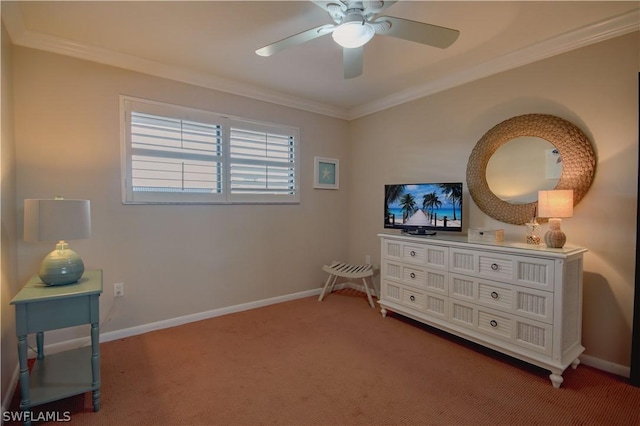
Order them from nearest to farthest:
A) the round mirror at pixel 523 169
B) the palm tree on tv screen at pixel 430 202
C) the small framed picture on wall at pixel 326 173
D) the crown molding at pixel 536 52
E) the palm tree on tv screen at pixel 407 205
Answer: the crown molding at pixel 536 52 < the round mirror at pixel 523 169 < the palm tree on tv screen at pixel 430 202 < the palm tree on tv screen at pixel 407 205 < the small framed picture on wall at pixel 326 173

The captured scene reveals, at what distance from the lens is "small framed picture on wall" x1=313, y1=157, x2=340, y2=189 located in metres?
3.84

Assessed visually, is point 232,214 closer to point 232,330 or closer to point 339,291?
point 232,330

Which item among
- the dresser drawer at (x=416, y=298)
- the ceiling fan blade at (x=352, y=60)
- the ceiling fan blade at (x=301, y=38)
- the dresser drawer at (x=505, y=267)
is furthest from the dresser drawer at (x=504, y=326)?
the ceiling fan blade at (x=301, y=38)

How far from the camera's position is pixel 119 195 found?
8.54 ft

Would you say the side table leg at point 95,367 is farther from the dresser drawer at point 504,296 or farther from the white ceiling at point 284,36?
the dresser drawer at point 504,296

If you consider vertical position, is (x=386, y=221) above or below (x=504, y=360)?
above

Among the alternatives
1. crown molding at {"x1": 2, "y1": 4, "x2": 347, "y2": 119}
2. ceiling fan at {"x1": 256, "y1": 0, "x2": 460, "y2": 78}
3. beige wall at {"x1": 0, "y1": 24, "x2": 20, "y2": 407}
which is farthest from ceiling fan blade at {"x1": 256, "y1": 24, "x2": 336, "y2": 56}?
beige wall at {"x1": 0, "y1": 24, "x2": 20, "y2": 407}

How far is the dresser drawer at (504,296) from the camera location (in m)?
2.05

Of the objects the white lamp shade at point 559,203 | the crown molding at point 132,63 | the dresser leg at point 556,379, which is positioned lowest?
the dresser leg at point 556,379

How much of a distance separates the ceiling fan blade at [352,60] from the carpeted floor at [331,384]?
210cm

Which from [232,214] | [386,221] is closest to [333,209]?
[386,221]

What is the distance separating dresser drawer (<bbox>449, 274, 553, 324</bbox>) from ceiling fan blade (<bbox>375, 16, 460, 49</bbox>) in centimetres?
168

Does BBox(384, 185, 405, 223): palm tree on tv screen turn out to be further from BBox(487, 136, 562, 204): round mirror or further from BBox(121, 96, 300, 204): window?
BBox(121, 96, 300, 204): window

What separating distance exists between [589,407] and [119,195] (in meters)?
3.54
